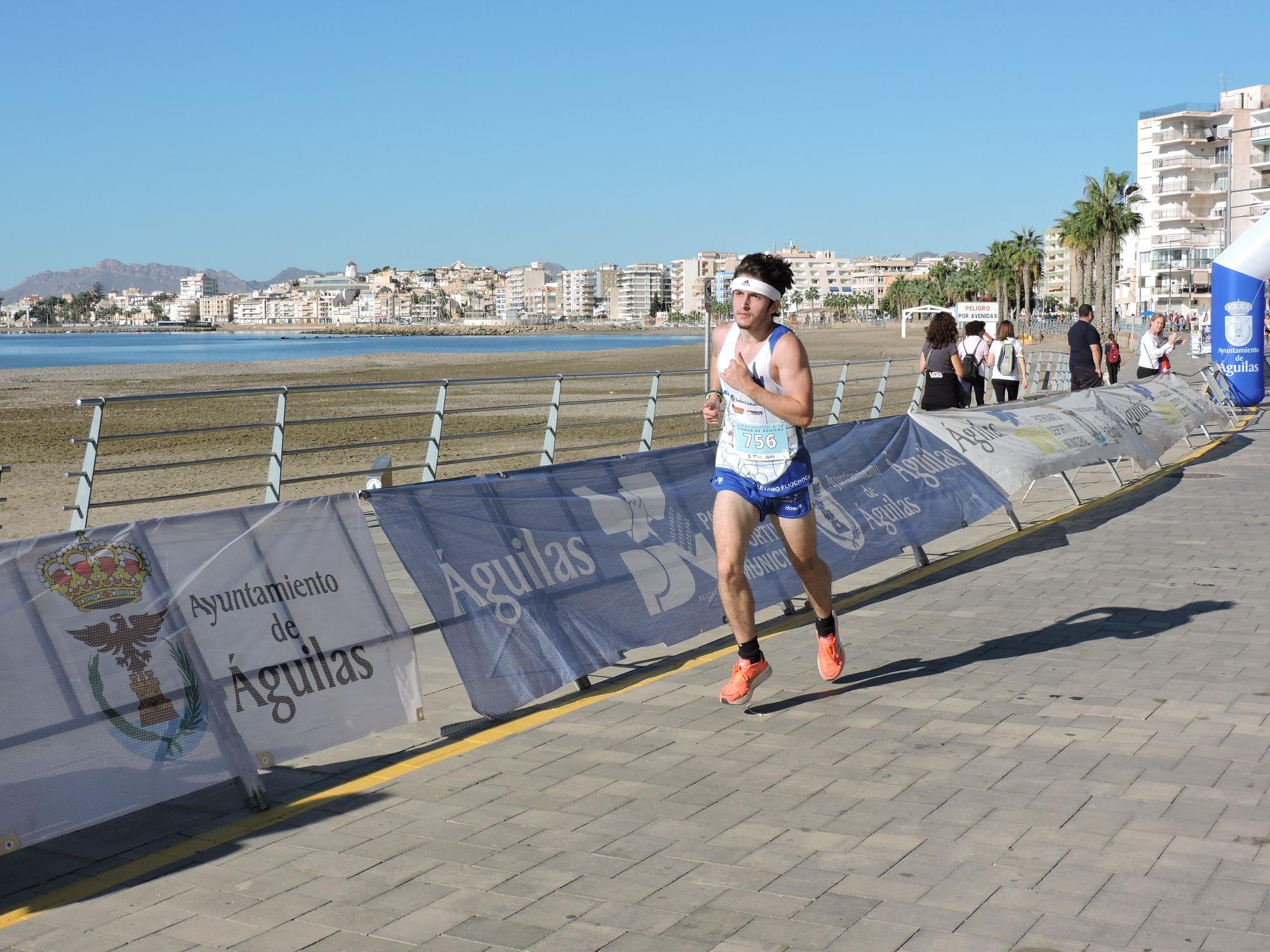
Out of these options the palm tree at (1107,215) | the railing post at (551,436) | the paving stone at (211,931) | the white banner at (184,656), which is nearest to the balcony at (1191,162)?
the palm tree at (1107,215)

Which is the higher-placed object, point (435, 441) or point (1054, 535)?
point (435, 441)

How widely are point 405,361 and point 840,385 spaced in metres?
68.2

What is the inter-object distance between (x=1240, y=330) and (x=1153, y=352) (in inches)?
138

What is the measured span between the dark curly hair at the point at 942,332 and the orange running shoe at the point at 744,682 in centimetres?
830

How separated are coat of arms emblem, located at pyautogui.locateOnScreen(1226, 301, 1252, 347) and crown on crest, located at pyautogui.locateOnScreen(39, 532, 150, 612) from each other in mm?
24644

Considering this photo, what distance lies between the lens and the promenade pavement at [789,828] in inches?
148

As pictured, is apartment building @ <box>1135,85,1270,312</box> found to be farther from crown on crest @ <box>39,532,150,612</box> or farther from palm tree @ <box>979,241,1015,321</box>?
crown on crest @ <box>39,532,150,612</box>

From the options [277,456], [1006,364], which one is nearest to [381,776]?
[277,456]

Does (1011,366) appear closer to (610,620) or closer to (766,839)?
(610,620)

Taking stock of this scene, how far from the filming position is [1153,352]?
2305 cm

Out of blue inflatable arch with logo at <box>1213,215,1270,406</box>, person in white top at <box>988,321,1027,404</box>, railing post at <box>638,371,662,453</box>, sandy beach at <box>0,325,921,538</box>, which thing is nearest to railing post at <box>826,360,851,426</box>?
sandy beach at <box>0,325,921,538</box>

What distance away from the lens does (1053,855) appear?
4215 mm

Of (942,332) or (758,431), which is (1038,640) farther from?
(942,332)

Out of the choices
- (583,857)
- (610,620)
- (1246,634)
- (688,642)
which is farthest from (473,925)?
(1246,634)
